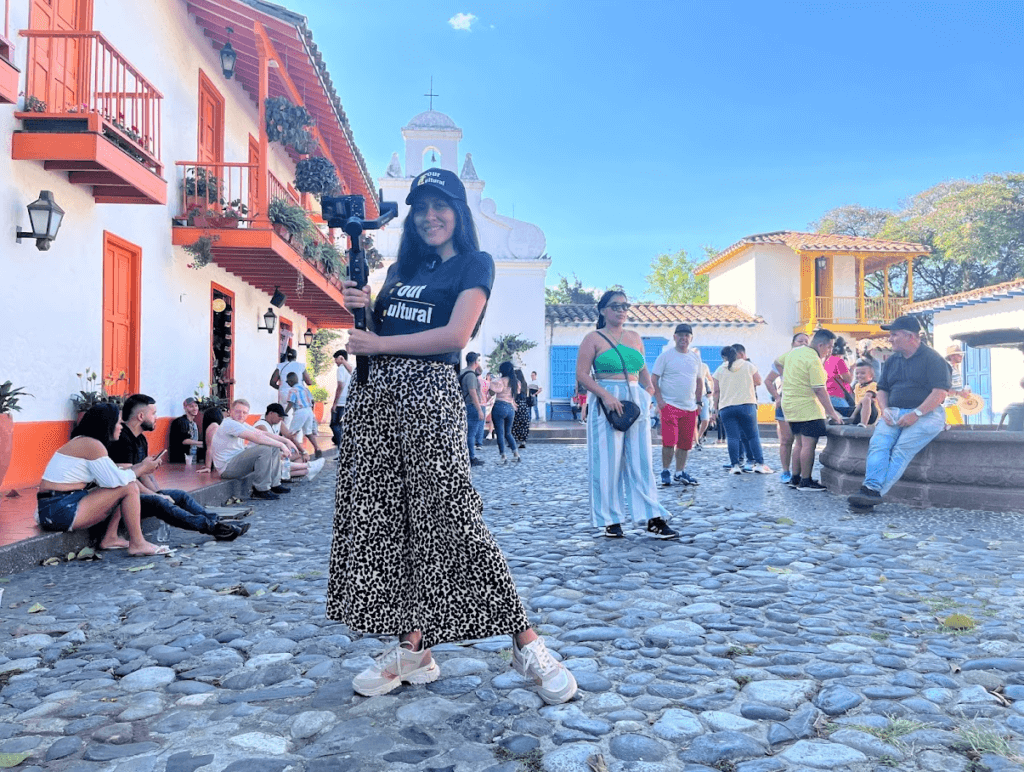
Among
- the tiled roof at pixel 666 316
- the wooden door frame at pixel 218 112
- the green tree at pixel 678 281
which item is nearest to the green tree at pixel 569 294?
the green tree at pixel 678 281

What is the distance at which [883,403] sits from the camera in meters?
6.96

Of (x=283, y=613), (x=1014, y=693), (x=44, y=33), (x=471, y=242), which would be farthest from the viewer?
(x=44, y=33)

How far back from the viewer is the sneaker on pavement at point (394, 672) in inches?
101

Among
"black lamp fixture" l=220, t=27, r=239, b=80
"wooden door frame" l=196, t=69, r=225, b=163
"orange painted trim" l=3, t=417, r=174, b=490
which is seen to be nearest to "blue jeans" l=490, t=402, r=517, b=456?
"wooden door frame" l=196, t=69, r=225, b=163

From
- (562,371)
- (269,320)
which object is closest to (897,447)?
(269,320)

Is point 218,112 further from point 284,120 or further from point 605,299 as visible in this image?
point 605,299

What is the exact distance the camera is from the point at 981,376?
68.6ft

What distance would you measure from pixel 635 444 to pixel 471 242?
119 inches

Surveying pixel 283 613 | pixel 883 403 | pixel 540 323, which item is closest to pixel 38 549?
pixel 283 613

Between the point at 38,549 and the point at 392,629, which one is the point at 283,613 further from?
the point at 38,549

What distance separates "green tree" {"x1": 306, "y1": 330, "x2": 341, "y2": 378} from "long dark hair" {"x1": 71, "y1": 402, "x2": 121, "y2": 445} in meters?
19.8

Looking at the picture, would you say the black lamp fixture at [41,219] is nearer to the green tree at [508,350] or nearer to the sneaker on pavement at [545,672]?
the sneaker on pavement at [545,672]

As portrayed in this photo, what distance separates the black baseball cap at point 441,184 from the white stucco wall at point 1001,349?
18723mm

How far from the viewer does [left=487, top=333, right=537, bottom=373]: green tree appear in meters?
25.2
